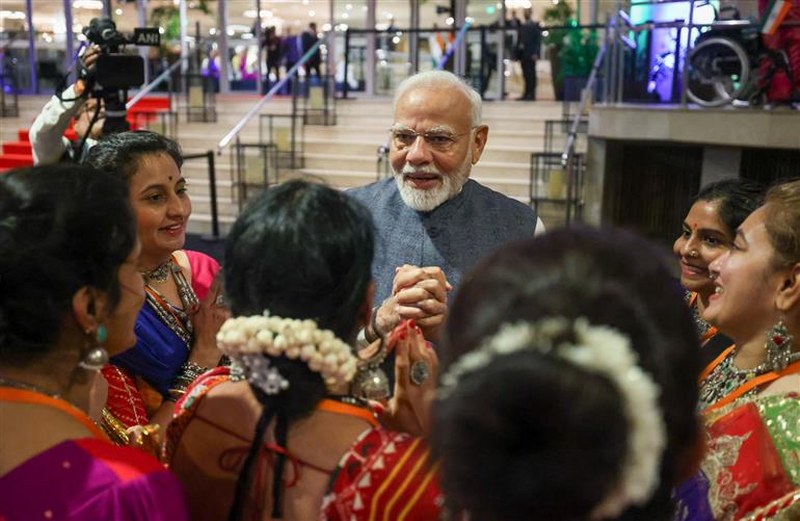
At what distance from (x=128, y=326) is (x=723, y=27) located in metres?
6.07

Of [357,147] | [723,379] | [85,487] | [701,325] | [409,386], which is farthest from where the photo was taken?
[357,147]

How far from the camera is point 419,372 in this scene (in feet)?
4.14

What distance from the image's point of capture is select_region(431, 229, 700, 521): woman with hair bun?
0.72m

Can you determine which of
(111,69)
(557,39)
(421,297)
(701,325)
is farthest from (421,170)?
(557,39)

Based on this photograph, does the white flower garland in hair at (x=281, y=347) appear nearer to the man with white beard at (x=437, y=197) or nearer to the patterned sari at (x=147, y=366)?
the patterned sari at (x=147, y=366)

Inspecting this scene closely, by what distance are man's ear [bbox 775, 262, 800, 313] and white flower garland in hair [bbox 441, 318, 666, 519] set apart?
0.89 meters

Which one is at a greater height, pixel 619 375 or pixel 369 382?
pixel 619 375

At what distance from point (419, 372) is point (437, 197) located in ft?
3.51

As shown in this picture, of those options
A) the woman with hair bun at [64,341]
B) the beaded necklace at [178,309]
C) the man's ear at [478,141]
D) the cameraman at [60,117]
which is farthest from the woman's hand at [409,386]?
the cameraman at [60,117]

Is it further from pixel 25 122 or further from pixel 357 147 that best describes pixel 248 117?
pixel 25 122

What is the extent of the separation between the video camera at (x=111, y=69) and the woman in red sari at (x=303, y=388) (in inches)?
108

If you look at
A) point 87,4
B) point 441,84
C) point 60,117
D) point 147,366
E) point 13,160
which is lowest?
point 13,160

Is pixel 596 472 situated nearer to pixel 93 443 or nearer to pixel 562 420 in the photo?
pixel 562 420

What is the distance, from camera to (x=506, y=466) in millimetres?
731
